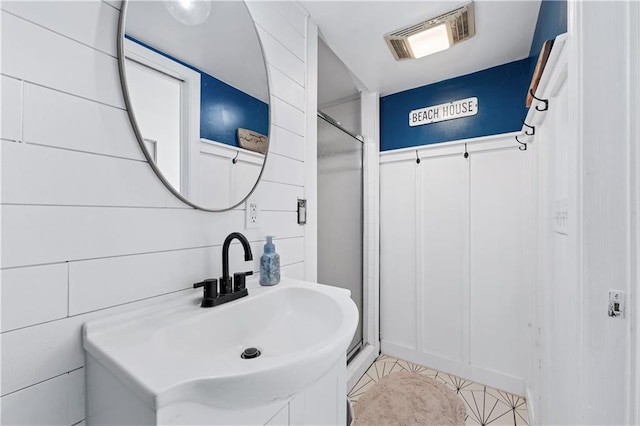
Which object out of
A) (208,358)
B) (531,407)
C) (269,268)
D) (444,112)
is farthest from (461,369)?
(208,358)

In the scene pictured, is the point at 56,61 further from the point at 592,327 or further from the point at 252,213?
the point at 592,327

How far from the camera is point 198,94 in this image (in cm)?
95

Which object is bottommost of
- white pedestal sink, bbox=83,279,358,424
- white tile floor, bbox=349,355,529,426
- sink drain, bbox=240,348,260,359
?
white tile floor, bbox=349,355,529,426

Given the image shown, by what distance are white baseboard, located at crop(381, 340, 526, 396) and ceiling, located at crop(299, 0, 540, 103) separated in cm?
220

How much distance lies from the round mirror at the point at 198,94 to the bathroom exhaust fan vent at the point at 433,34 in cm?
98

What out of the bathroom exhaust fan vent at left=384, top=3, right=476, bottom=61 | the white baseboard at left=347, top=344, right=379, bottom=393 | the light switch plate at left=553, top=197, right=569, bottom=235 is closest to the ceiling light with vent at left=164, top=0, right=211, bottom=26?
the bathroom exhaust fan vent at left=384, top=3, right=476, bottom=61

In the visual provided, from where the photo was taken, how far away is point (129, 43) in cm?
74

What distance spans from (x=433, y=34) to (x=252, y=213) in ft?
4.97

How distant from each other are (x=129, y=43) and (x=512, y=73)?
7.52ft

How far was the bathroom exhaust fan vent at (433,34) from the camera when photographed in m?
1.49

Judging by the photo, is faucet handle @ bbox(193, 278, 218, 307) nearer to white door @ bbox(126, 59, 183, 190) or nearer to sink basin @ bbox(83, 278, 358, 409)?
sink basin @ bbox(83, 278, 358, 409)

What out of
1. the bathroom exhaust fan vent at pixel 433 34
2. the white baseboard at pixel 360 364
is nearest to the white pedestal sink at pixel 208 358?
the white baseboard at pixel 360 364

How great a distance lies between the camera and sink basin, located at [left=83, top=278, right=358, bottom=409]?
1.61ft

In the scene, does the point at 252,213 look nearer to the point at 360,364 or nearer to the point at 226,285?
the point at 226,285
